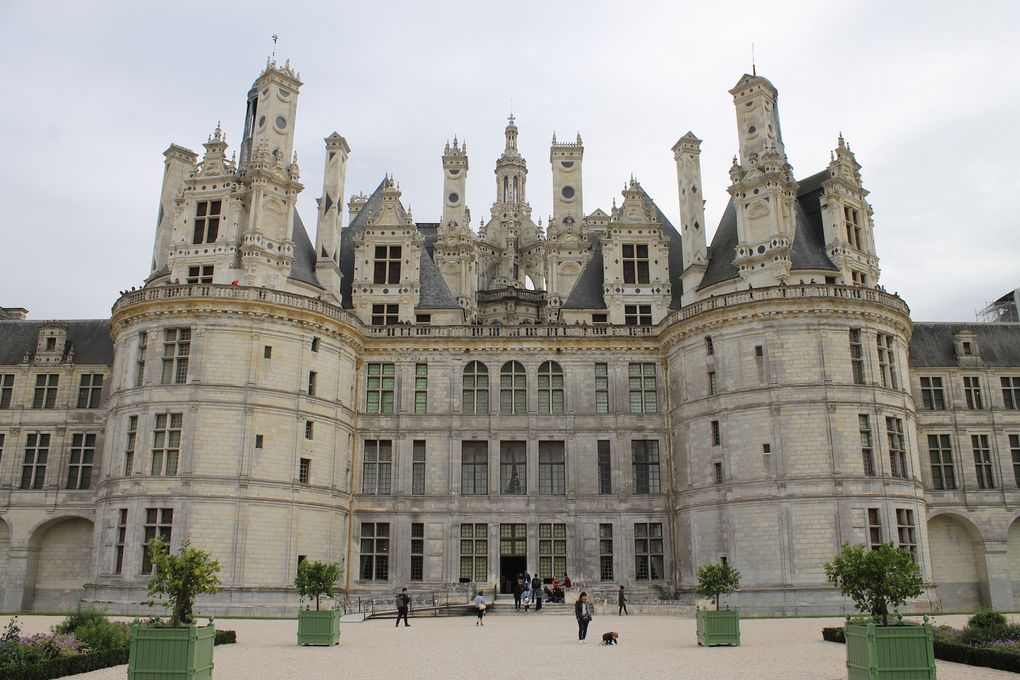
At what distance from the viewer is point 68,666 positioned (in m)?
18.0

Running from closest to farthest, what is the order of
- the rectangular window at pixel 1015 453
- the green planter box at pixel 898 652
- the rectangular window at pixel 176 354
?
the green planter box at pixel 898 652, the rectangular window at pixel 176 354, the rectangular window at pixel 1015 453

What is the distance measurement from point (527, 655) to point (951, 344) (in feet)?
120

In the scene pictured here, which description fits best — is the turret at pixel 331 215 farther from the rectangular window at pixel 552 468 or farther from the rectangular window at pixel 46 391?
the rectangular window at pixel 46 391

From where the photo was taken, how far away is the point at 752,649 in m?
22.4

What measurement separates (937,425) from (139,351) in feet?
132

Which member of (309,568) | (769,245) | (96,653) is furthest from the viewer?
(769,245)

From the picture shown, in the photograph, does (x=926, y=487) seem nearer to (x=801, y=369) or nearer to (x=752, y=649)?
(x=801, y=369)

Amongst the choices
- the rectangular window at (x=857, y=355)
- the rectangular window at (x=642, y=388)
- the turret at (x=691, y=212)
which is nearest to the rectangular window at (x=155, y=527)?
the rectangular window at (x=642, y=388)

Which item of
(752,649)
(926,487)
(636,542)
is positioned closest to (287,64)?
(636,542)

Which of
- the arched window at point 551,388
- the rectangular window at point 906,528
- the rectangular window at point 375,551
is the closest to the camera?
the rectangular window at point 906,528

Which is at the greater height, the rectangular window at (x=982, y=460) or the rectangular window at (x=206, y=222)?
the rectangular window at (x=206, y=222)

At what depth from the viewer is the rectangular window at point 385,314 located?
4631 centimetres

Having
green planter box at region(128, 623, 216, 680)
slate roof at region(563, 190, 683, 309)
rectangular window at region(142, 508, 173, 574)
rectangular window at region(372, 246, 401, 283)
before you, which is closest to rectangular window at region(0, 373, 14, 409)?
rectangular window at region(142, 508, 173, 574)

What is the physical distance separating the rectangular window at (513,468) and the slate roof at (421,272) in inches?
327
